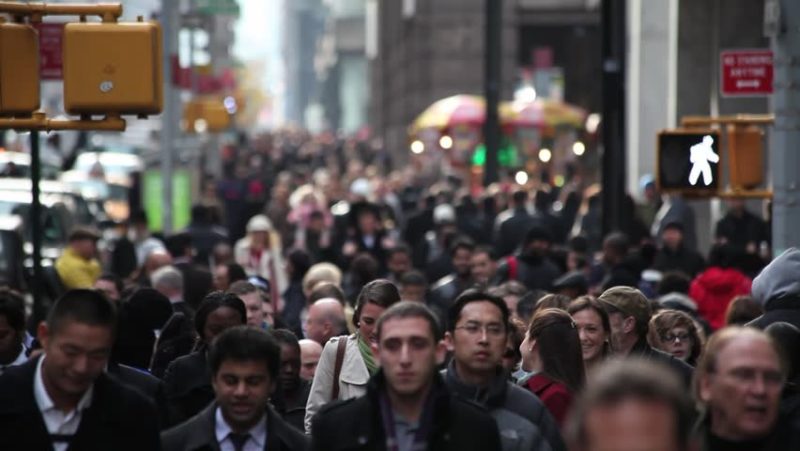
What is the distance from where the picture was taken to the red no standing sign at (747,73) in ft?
49.9

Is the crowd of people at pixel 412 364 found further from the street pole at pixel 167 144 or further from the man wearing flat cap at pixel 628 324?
the street pole at pixel 167 144

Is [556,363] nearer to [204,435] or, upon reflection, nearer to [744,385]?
[204,435]

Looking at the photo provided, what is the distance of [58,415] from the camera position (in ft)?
22.5

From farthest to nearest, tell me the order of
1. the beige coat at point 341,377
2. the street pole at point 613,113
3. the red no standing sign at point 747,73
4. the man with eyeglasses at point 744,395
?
the street pole at point 613,113 < the red no standing sign at point 747,73 < the beige coat at point 341,377 < the man with eyeglasses at point 744,395

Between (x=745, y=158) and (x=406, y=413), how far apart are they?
814cm

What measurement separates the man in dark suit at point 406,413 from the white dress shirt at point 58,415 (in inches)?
30.1

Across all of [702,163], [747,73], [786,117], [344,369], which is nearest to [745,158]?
[702,163]

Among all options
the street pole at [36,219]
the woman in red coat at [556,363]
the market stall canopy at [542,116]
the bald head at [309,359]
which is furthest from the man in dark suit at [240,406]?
the market stall canopy at [542,116]

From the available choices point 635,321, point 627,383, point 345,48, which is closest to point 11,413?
point 627,383

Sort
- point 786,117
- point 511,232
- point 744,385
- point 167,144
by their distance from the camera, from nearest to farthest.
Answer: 1. point 744,385
2. point 786,117
3. point 511,232
4. point 167,144

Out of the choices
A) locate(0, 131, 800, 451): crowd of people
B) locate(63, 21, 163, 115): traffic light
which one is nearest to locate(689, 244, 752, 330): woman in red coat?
locate(0, 131, 800, 451): crowd of people

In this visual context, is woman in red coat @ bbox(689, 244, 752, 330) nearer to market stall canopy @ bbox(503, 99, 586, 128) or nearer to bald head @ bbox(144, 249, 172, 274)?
bald head @ bbox(144, 249, 172, 274)

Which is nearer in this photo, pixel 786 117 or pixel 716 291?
pixel 786 117

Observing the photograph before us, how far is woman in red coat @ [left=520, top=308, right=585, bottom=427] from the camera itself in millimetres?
8477
